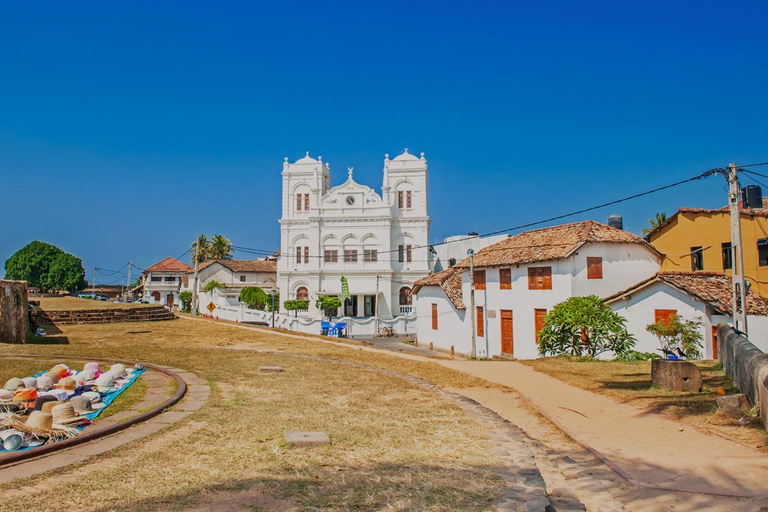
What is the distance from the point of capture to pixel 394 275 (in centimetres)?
5166

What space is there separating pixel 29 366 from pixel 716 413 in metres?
12.6

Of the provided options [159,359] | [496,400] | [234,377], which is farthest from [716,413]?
[159,359]

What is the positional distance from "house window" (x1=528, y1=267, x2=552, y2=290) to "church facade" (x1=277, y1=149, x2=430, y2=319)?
26341mm

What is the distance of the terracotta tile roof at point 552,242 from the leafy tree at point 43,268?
64.1 metres

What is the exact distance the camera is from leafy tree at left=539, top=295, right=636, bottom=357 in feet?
62.5

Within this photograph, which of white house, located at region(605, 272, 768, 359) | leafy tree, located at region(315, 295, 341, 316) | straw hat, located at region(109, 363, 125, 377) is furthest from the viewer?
leafy tree, located at region(315, 295, 341, 316)

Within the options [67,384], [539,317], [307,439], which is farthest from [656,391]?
[539,317]

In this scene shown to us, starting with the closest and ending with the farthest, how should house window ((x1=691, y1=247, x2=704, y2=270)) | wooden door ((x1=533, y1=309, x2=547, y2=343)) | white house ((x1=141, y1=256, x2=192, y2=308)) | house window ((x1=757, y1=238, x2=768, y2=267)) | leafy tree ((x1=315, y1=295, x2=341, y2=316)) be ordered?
house window ((x1=757, y1=238, x2=768, y2=267))
wooden door ((x1=533, y1=309, x2=547, y2=343))
house window ((x1=691, y1=247, x2=704, y2=270))
leafy tree ((x1=315, y1=295, x2=341, y2=316))
white house ((x1=141, y1=256, x2=192, y2=308))

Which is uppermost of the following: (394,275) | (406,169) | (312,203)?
(406,169)

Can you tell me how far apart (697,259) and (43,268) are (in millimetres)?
75838

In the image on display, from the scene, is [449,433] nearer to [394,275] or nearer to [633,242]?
[633,242]

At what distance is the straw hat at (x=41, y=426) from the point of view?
19.4 feet

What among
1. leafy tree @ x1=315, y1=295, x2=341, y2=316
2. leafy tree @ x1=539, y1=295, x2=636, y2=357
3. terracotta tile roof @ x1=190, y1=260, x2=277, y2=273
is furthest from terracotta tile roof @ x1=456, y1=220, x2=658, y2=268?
terracotta tile roof @ x1=190, y1=260, x2=277, y2=273

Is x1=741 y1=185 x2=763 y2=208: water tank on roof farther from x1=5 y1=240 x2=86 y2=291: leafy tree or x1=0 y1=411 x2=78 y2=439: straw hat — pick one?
x1=5 y1=240 x2=86 y2=291: leafy tree
